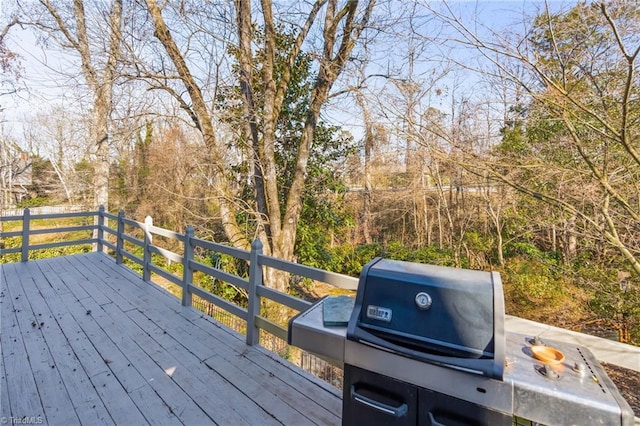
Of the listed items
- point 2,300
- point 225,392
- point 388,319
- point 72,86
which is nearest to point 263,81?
point 72,86

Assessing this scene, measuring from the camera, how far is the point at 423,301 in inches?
44.4

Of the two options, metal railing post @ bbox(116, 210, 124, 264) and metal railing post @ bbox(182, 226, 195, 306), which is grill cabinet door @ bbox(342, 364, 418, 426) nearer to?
metal railing post @ bbox(182, 226, 195, 306)

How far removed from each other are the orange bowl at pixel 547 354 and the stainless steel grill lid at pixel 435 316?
198 mm

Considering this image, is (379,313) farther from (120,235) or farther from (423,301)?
(120,235)

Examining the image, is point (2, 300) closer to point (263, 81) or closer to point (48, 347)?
point (48, 347)

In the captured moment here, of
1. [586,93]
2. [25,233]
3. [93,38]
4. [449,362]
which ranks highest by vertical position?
[93,38]

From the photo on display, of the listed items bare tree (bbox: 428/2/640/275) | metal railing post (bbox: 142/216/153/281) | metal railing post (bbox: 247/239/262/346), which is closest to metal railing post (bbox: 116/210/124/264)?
metal railing post (bbox: 142/216/153/281)

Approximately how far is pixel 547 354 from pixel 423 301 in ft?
1.49

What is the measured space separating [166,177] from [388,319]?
1095cm

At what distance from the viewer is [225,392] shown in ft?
6.99

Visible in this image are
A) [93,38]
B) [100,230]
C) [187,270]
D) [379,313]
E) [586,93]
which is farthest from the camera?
[100,230]

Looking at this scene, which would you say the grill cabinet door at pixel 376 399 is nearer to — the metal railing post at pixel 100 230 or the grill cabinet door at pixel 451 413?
the grill cabinet door at pixel 451 413

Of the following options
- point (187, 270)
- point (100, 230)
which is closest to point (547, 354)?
point (187, 270)

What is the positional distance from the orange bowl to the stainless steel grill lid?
20 cm
